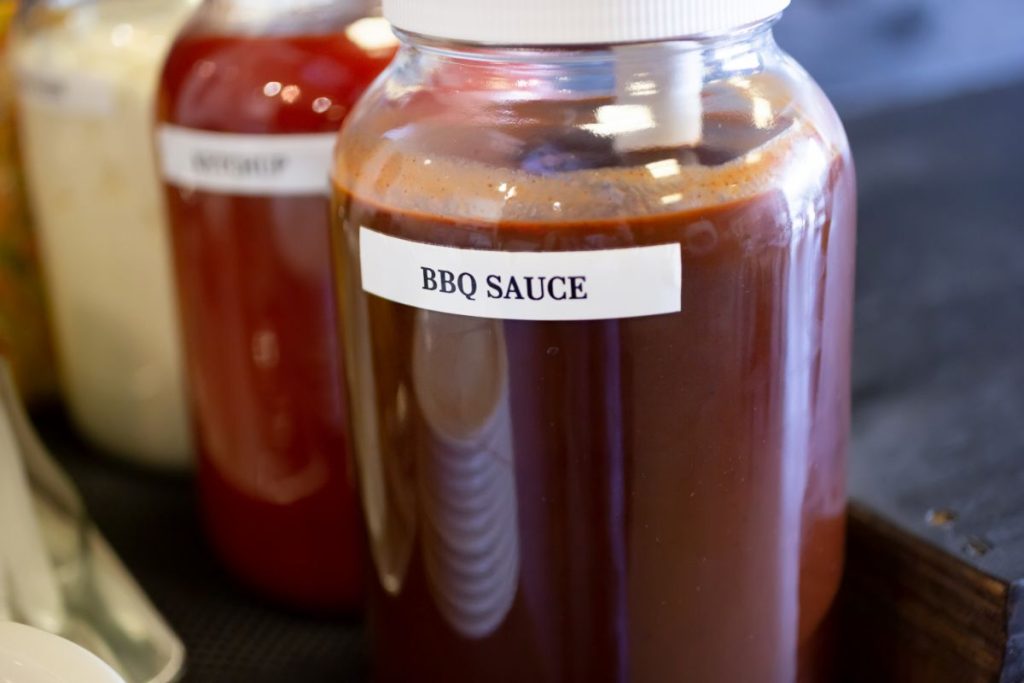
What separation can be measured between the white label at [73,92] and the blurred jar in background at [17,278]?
9 cm

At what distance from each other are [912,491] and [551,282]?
23cm

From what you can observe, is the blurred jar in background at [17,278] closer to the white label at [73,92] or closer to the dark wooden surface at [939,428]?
the white label at [73,92]

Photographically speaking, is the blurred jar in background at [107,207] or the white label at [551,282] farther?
the blurred jar in background at [107,207]

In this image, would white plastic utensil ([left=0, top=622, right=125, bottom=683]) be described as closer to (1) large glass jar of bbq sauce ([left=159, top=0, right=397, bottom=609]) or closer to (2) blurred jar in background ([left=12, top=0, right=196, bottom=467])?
(1) large glass jar of bbq sauce ([left=159, top=0, right=397, bottom=609])

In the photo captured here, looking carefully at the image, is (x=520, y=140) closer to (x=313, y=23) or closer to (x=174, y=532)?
(x=313, y=23)

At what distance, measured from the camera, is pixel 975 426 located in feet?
1.98

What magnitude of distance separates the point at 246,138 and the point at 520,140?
0.18m

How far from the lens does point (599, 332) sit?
16.9 inches

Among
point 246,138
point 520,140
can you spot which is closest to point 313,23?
point 246,138

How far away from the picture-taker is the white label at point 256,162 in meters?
0.56

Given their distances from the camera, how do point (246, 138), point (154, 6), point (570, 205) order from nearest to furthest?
1. point (570, 205)
2. point (246, 138)
3. point (154, 6)

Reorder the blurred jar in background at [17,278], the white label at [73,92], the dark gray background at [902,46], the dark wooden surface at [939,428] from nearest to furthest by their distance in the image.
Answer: the dark wooden surface at [939,428] < the white label at [73,92] < the blurred jar in background at [17,278] < the dark gray background at [902,46]

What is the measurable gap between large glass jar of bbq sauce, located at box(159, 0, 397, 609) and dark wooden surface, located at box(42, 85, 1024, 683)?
1.7 inches

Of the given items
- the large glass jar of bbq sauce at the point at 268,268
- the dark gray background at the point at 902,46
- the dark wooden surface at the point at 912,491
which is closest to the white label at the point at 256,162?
the large glass jar of bbq sauce at the point at 268,268
